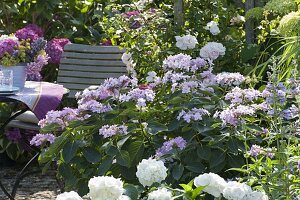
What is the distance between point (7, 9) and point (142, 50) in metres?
1.97

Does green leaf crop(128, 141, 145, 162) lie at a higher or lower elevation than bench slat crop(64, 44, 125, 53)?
higher

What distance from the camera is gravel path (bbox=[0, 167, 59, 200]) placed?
220 inches

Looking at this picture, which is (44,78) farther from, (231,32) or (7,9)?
(231,32)

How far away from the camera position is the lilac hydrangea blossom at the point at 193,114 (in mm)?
3533

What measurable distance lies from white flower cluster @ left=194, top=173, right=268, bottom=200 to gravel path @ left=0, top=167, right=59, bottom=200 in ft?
9.52

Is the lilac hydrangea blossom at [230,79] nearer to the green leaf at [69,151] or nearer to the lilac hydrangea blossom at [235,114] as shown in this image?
the lilac hydrangea blossom at [235,114]

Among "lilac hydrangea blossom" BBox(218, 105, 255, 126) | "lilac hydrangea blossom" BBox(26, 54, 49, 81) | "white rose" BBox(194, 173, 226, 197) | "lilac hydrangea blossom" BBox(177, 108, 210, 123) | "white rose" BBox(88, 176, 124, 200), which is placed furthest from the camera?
"lilac hydrangea blossom" BBox(26, 54, 49, 81)

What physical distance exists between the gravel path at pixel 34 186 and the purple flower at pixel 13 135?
27 centimetres

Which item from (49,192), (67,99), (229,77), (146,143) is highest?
(229,77)

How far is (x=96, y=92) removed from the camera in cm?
389

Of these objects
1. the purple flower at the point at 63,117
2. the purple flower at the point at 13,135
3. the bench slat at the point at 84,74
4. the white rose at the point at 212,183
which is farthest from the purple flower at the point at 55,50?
the white rose at the point at 212,183

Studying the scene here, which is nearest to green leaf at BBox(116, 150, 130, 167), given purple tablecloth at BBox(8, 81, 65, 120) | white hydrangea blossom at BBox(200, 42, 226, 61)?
purple tablecloth at BBox(8, 81, 65, 120)

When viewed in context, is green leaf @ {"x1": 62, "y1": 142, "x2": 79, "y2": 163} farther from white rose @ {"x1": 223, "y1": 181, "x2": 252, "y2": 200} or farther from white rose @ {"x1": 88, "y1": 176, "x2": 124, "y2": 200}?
white rose @ {"x1": 223, "y1": 181, "x2": 252, "y2": 200}

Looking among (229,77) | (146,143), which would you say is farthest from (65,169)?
(229,77)
